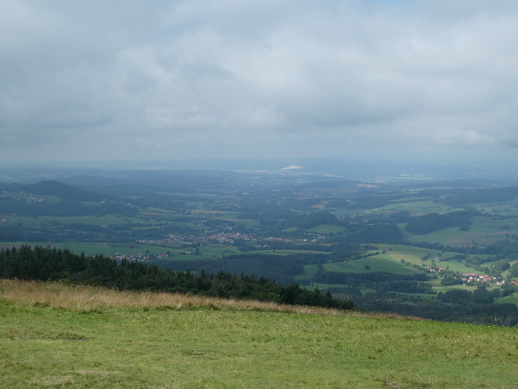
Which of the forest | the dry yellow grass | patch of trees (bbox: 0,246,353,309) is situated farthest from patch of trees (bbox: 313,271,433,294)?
the dry yellow grass

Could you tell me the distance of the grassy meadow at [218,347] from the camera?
8.51 m

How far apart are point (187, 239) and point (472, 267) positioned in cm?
5719

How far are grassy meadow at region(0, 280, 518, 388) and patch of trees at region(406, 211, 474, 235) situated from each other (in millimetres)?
114545

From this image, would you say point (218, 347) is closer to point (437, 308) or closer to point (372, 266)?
point (437, 308)

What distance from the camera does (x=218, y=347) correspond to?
1182 cm

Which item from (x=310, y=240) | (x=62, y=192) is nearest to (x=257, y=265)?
(x=310, y=240)

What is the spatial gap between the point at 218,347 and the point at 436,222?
5072 inches

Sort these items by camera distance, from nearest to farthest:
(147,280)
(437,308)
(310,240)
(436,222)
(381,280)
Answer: (147,280)
(437,308)
(381,280)
(310,240)
(436,222)

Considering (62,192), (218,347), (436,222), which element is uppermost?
(218,347)

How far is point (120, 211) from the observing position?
13788 centimetres

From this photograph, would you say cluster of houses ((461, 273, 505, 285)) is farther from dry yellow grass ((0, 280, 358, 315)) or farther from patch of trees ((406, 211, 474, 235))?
dry yellow grass ((0, 280, 358, 315))

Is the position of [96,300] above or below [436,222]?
above

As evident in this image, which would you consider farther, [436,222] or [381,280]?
[436,222]

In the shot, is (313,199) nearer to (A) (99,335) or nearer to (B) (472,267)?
(B) (472,267)
